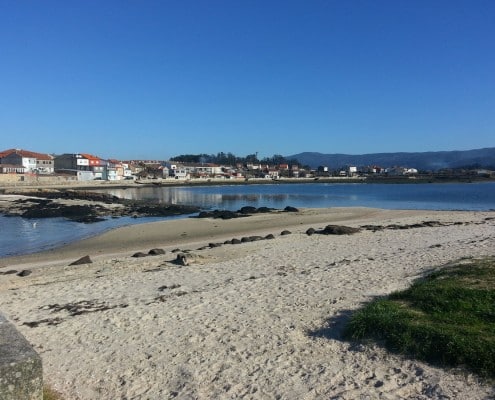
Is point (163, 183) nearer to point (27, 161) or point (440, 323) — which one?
point (27, 161)

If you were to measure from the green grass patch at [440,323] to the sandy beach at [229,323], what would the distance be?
0.80ft

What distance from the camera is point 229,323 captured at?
289 inches

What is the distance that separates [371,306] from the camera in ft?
23.3

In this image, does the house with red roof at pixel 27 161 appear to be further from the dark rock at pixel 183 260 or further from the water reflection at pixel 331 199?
the dark rock at pixel 183 260

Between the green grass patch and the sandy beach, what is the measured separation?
0.24 metres

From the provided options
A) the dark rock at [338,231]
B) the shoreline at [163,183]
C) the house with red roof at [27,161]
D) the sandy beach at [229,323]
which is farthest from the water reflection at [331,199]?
the house with red roof at [27,161]

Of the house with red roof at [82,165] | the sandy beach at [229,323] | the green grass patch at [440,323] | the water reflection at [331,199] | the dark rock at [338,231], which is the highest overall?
the house with red roof at [82,165]

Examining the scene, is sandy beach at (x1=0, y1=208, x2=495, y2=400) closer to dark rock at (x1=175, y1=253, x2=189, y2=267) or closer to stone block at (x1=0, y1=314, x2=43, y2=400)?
dark rock at (x1=175, y1=253, x2=189, y2=267)

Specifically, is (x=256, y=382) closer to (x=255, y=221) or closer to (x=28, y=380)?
(x=28, y=380)

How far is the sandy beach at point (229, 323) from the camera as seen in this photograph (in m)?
5.09

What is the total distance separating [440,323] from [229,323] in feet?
10.5

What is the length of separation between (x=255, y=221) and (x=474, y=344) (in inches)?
1009

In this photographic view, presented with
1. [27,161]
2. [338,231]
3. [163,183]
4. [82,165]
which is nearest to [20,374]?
[338,231]

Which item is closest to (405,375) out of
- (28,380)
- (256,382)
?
(256,382)
